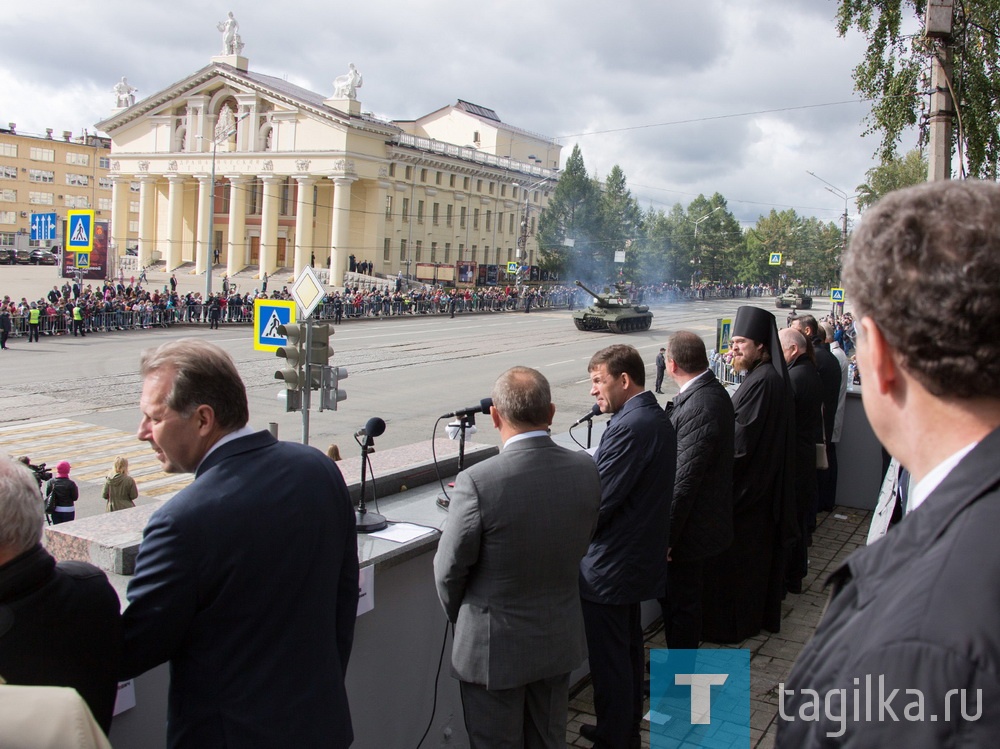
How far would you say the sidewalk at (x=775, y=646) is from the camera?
452 centimetres

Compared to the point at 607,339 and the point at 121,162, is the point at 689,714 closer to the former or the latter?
the point at 607,339

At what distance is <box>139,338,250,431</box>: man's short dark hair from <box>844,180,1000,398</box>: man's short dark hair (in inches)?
64.8

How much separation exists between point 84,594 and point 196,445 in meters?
0.50

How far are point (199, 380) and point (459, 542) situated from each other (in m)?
1.17

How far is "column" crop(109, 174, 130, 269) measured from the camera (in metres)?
74.6

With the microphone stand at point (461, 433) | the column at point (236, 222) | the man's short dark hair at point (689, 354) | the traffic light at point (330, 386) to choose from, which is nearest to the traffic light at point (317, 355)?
the traffic light at point (330, 386)

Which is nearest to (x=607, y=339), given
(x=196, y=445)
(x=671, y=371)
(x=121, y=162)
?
(x=671, y=371)

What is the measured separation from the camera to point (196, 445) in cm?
239

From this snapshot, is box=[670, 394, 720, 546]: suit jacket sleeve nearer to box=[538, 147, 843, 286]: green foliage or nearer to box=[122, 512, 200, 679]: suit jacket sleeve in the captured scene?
box=[122, 512, 200, 679]: suit jacket sleeve

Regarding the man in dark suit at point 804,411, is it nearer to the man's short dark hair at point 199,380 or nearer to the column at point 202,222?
the man's short dark hair at point 199,380

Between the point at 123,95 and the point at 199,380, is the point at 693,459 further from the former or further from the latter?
the point at 123,95

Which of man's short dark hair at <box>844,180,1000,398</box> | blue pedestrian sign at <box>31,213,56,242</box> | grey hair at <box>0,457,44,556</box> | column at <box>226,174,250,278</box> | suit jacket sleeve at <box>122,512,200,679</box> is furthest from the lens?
column at <box>226,174,250,278</box>

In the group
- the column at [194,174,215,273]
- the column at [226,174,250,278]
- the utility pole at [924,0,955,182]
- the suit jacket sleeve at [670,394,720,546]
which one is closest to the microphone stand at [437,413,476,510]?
the suit jacket sleeve at [670,394,720,546]

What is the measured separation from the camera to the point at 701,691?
5.03m
